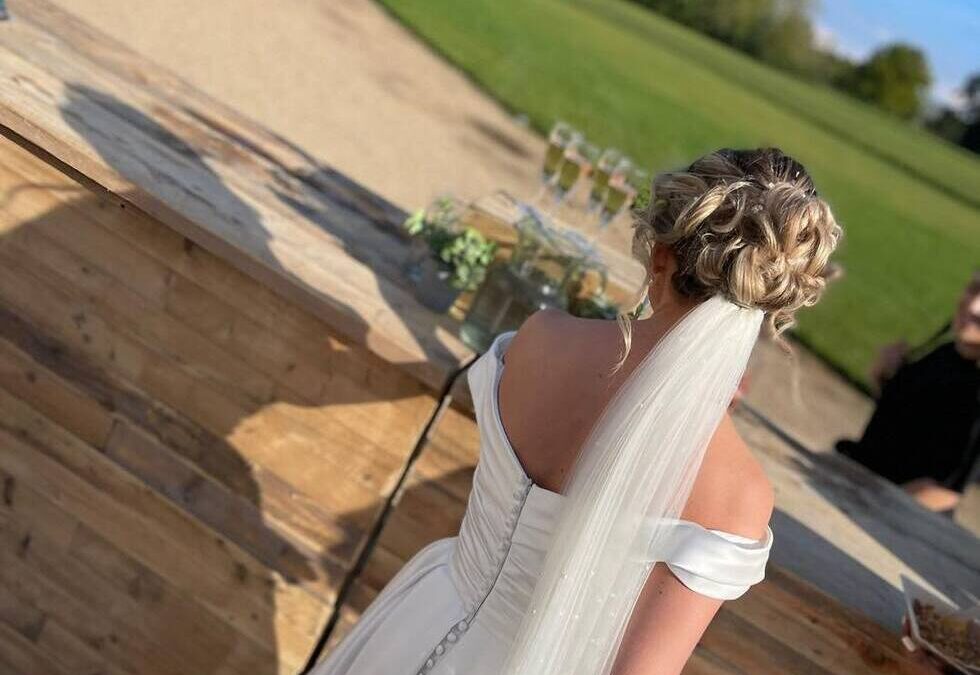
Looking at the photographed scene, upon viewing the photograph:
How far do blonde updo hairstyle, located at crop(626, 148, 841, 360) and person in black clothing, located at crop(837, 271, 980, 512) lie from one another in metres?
2.81

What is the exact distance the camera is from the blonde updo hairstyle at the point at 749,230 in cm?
161

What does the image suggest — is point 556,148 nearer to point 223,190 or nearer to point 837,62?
point 223,190

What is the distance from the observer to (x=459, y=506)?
282cm

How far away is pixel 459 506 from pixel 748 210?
4.94 ft

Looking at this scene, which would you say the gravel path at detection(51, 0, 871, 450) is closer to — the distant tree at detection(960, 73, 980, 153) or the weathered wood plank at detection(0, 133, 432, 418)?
the weathered wood plank at detection(0, 133, 432, 418)

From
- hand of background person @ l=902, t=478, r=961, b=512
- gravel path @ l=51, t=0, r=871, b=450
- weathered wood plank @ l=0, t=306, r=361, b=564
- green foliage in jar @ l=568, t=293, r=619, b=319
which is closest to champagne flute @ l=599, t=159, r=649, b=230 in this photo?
green foliage in jar @ l=568, t=293, r=619, b=319

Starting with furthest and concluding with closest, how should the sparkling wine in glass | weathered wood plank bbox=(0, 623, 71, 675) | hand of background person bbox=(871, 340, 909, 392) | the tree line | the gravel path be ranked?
the tree line, the gravel path, hand of background person bbox=(871, 340, 909, 392), weathered wood plank bbox=(0, 623, 71, 675), the sparkling wine in glass

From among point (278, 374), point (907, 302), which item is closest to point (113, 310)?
point (278, 374)

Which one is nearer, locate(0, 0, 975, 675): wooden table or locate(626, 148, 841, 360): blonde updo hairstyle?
locate(626, 148, 841, 360): blonde updo hairstyle

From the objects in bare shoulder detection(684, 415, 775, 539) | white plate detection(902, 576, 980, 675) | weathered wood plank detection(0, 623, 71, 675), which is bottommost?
weathered wood plank detection(0, 623, 71, 675)

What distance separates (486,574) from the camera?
2041 mm

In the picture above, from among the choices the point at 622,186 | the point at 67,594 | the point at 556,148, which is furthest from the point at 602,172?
the point at 67,594

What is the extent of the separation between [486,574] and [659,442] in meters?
0.55

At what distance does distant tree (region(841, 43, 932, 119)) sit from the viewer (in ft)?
254
